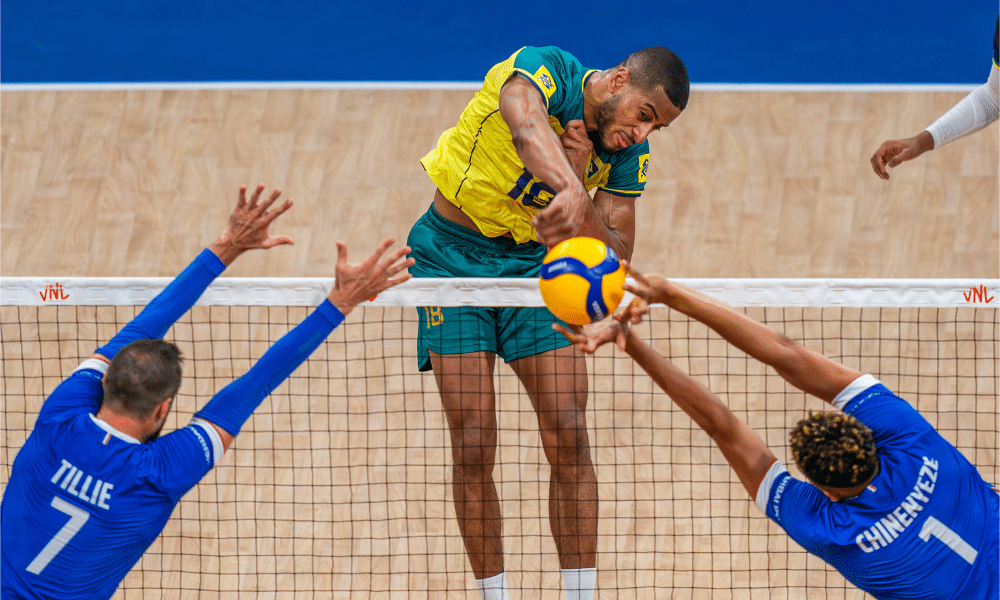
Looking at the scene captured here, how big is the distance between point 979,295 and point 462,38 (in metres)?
6.70

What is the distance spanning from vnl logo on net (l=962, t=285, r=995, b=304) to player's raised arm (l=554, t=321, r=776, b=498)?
4.95 ft

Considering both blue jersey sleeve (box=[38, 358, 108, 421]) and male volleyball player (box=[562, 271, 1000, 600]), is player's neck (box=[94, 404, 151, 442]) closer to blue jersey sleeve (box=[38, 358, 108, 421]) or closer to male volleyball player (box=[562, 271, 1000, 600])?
A: blue jersey sleeve (box=[38, 358, 108, 421])

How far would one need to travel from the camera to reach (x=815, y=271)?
8.32 m

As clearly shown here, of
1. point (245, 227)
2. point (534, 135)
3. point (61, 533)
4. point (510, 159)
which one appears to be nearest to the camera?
point (61, 533)

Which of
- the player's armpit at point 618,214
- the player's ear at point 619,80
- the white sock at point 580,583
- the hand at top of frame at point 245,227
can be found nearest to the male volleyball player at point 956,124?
the player's armpit at point 618,214

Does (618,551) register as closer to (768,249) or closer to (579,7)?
(768,249)

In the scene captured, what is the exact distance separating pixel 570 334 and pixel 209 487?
3.80 meters

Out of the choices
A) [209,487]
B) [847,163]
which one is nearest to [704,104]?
[847,163]

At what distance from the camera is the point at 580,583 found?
4.84 metres

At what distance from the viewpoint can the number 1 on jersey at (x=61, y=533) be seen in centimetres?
353

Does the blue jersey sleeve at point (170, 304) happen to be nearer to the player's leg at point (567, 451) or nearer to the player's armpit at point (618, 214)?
the player's leg at point (567, 451)

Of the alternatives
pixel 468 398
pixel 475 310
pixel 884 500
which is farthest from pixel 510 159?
pixel 884 500

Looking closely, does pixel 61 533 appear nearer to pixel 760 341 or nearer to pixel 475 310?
pixel 475 310

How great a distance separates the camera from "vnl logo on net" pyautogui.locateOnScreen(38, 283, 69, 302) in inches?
185
